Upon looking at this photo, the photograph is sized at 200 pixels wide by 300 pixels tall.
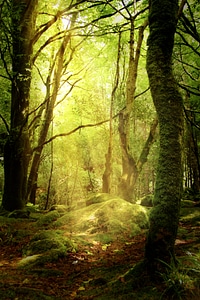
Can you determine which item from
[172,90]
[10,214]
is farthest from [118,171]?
[172,90]

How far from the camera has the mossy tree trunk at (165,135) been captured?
276 centimetres

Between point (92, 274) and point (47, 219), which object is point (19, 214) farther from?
point (92, 274)

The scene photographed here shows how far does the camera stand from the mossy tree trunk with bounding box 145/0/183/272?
2762 mm

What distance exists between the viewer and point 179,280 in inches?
97.6

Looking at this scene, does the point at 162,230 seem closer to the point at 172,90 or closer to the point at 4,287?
the point at 172,90

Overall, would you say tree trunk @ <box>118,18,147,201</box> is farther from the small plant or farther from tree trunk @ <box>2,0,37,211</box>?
the small plant

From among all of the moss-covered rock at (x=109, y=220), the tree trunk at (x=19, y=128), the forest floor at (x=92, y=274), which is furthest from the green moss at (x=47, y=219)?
the tree trunk at (x=19, y=128)

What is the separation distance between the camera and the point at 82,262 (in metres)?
4.41

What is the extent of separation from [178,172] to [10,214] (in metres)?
6.28

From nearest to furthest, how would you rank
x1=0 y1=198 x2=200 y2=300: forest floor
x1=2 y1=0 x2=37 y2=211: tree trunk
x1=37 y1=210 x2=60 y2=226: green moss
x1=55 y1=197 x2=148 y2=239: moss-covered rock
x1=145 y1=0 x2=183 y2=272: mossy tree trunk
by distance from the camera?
1. x1=0 y1=198 x2=200 y2=300: forest floor
2. x1=145 y1=0 x2=183 y2=272: mossy tree trunk
3. x1=55 y1=197 x2=148 y2=239: moss-covered rock
4. x1=37 y1=210 x2=60 y2=226: green moss
5. x1=2 y1=0 x2=37 y2=211: tree trunk

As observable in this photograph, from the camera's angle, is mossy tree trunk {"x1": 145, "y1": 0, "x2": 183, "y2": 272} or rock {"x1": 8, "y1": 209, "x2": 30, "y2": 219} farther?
rock {"x1": 8, "y1": 209, "x2": 30, "y2": 219}

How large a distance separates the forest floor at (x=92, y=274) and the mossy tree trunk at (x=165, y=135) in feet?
1.05

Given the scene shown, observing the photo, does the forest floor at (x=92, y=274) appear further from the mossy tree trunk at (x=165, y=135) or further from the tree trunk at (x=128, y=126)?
the tree trunk at (x=128, y=126)

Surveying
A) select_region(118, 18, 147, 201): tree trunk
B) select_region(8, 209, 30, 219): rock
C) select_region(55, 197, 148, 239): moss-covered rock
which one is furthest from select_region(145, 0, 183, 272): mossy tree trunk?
select_region(118, 18, 147, 201): tree trunk
